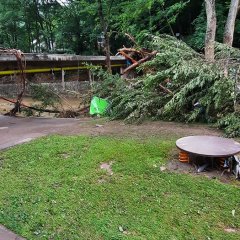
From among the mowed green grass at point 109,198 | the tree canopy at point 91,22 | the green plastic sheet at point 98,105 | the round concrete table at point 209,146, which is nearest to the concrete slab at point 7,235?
the mowed green grass at point 109,198

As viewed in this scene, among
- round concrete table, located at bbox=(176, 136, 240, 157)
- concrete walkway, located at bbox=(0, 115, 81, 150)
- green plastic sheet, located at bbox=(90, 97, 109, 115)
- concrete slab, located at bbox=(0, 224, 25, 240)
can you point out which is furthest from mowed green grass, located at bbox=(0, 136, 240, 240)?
green plastic sheet, located at bbox=(90, 97, 109, 115)

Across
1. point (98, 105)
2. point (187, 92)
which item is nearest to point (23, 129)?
point (98, 105)

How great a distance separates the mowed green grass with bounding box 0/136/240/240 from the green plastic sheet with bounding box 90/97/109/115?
3346 mm

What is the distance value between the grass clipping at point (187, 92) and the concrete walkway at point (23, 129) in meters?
1.37

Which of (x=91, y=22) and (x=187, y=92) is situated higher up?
(x=91, y=22)

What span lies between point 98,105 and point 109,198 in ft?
16.3

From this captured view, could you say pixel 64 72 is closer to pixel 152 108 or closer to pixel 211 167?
pixel 152 108

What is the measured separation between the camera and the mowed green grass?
2.88 meters

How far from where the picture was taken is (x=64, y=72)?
49.5 feet

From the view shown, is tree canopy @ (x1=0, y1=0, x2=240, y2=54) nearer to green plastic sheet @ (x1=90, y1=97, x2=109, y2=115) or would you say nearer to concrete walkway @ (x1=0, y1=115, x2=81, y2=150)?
green plastic sheet @ (x1=90, y1=97, x2=109, y2=115)

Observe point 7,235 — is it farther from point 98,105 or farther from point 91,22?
point 91,22

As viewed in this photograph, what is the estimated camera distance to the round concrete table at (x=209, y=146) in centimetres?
393

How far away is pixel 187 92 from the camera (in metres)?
6.38

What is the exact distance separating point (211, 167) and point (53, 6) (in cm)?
2025
